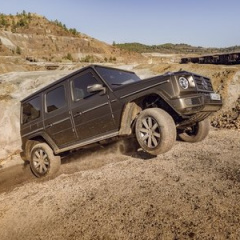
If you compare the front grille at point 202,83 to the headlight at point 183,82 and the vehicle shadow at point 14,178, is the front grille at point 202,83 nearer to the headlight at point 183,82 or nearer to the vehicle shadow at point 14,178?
the headlight at point 183,82

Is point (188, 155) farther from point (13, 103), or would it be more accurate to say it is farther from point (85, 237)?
point (13, 103)

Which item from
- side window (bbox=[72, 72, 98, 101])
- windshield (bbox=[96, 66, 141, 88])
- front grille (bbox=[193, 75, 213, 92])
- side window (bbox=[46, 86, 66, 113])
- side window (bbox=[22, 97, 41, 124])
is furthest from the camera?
side window (bbox=[22, 97, 41, 124])

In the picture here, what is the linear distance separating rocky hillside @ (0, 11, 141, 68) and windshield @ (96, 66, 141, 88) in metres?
36.9

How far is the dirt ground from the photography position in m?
2.62

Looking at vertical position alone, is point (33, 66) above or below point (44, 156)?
above

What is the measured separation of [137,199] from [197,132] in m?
2.82

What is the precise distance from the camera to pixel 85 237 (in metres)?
2.80

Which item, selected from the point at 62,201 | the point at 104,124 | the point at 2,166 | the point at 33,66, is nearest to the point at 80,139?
the point at 104,124

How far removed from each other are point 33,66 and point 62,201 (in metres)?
22.4

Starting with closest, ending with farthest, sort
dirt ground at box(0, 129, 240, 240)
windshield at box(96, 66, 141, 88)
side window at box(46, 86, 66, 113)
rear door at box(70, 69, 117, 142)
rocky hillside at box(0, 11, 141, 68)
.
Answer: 1. dirt ground at box(0, 129, 240, 240)
2. rear door at box(70, 69, 117, 142)
3. windshield at box(96, 66, 141, 88)
4. side window at box(46, 86, 66, 113)
5. rocky hillside at box(0, 11, 141, 68)

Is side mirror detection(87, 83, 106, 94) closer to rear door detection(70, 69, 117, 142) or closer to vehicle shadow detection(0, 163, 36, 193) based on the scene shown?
rear door detection(70, 69, 117, 142)

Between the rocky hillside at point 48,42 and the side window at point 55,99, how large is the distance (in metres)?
36.6

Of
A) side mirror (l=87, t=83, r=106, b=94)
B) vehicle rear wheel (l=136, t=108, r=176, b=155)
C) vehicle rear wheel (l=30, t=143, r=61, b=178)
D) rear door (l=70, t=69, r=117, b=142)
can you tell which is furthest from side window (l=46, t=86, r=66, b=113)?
A: vehicle rear wheel (l=136, t=108, r=176, b=155)

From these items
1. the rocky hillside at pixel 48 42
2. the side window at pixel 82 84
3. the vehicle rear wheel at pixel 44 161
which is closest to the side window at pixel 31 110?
the vehicle rear wheel at pixel 44 161
